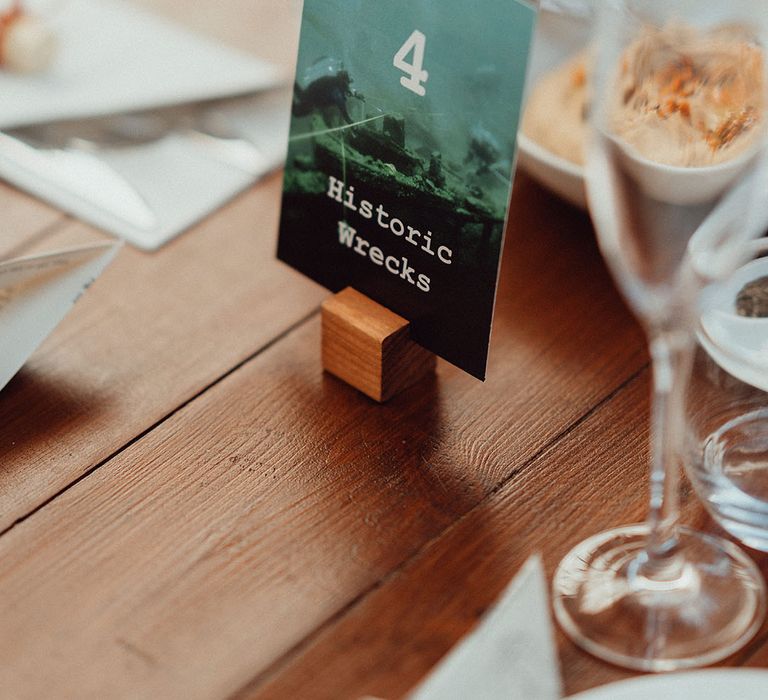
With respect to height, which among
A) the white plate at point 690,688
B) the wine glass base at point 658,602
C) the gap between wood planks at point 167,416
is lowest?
the gap between wood planks at point 167,416

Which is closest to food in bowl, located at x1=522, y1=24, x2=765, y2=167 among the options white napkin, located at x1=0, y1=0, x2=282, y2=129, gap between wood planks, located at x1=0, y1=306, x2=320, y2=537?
gap between wood planks, located at x1=0, y1=306, x2=320, y2=537

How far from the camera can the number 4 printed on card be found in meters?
0.62

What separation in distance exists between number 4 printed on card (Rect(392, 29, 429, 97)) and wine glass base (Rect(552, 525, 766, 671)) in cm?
27

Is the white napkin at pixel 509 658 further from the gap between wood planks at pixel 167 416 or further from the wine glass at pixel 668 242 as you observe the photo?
the gap between wood planks at pixel 167 416

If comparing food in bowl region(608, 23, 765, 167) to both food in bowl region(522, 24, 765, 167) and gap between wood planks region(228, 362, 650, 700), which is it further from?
gap between wood planks region(228, 362, 650, 700)

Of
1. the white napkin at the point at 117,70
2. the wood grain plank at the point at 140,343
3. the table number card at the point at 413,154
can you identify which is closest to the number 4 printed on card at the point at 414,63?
the table number card at the point at 413,154

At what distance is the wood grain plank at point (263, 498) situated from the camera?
1.88 feet

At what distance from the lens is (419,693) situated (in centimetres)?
45

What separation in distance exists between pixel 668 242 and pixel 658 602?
196 mm

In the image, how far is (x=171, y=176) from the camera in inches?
37.1

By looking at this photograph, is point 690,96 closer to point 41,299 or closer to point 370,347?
point 370,347

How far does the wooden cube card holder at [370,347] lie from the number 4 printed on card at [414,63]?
15 cm

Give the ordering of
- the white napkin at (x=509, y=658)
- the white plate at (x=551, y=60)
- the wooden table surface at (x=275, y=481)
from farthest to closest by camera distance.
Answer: the white plate at (x=551, y=60)
the wooden table surface at (x=275, y=481)
the white napkin at (x=509, y=658)

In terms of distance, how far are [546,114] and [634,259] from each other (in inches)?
16.6
